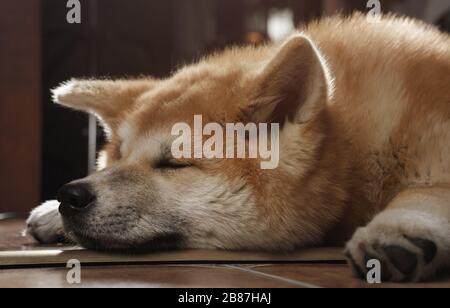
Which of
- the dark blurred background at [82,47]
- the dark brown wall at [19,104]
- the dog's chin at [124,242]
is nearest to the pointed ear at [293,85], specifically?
the dog's chin at [124,242]

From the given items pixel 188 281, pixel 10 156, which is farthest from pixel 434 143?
pixel 10 156

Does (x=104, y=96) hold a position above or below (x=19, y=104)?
below

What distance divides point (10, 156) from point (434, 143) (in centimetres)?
269

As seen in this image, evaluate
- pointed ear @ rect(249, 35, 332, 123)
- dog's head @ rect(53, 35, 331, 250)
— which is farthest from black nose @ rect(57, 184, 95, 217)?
pointed ear @ rect(249, 35, 332, 123)

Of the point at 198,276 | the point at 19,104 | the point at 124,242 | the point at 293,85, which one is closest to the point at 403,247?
the point at 198,276

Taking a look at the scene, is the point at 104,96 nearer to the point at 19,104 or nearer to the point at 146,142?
the point at 146,142

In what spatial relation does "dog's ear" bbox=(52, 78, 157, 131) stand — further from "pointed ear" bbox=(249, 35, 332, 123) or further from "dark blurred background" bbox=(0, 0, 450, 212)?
"dark blurred background" bbox=(0, 0, 450, 212)

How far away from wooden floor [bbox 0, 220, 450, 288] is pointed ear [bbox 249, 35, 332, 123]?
37cm

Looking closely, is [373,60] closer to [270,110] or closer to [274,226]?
[270,110]

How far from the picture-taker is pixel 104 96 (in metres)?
1.90

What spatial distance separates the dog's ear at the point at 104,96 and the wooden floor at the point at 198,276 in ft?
2.19

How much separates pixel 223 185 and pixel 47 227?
1.80ft

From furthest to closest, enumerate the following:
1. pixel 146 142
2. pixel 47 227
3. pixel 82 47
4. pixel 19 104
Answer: pixel 82 47
pixel 19 104
pixel 47 227
pixel 146 142

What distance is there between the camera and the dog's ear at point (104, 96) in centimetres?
185
